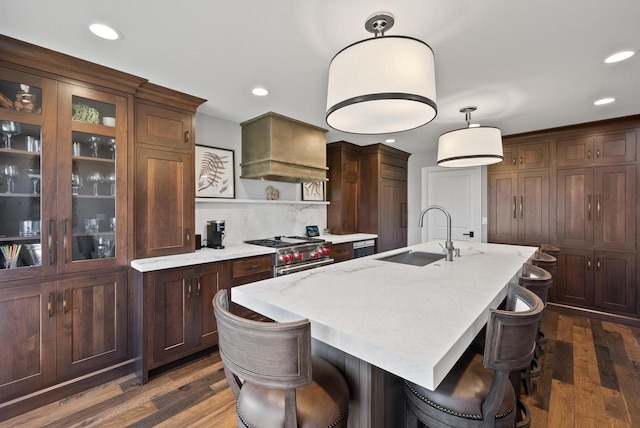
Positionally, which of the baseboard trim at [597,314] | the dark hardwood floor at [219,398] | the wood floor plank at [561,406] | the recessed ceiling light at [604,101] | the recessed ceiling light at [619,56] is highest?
the recessed ceiling light at [604,101]

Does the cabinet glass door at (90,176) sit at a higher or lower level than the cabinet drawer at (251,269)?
higher

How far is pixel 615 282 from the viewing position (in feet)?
11.4

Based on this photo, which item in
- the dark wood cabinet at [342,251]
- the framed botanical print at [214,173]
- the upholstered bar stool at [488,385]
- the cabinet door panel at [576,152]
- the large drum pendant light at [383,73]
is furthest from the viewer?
the dark wood cabinet at [342,251]

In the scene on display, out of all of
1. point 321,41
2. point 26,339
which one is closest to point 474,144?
point 321,41

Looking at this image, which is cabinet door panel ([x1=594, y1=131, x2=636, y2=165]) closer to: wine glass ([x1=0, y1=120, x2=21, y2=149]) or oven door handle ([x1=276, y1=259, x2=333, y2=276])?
oven door handle ([x1=276, y1=259, x2=333, y2=276])

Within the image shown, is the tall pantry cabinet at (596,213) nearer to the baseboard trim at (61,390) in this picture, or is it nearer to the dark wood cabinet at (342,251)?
the dark wood cabinet at (342,251)

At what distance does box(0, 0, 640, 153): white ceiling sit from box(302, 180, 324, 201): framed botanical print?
1.58 meters

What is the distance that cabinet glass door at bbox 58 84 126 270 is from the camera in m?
2.02

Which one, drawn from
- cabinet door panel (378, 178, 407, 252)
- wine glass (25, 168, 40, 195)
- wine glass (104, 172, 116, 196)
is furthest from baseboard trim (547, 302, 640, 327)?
wine glass (25, 168, 40, 195)

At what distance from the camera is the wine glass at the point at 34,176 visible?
1.95m

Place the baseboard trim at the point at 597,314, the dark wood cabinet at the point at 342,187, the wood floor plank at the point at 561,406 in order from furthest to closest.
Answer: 1. the dark wood cabinet at the point at 342,187
2. the baseboard trim at the point at 597,314
3. the wood floor plank at the point at 561,406

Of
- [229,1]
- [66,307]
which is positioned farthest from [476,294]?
[66,307]

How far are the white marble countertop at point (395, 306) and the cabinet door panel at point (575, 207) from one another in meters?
2.46

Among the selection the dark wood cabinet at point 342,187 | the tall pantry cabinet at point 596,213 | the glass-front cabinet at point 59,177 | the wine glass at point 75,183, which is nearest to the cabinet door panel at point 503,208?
the tall pantry cabinet at point 596,213
